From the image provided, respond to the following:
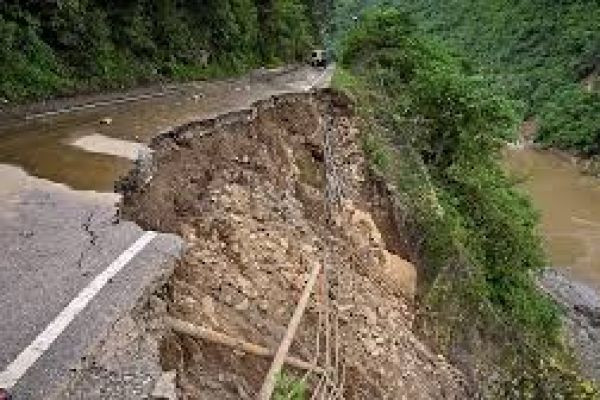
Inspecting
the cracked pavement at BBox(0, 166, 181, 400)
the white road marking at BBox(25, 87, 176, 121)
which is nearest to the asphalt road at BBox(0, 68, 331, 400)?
the cracked pavement at BBox(0, 166, 181, 400)

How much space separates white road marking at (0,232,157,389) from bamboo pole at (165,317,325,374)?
71 centimetres

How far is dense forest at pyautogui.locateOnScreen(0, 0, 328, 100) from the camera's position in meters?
21.0

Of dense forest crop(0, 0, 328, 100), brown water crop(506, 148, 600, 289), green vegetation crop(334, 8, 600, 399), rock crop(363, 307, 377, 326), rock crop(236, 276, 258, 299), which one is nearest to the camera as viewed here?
rock crop(236, 276, 258, 299)

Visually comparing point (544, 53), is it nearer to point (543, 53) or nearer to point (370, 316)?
point (543, 53)

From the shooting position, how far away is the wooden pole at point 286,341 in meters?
7.34

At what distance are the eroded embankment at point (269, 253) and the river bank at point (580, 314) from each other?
9507mm

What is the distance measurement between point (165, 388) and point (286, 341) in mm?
2236

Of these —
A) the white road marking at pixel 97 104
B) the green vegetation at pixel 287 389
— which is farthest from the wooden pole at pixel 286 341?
the white road marking at pixel 97 104

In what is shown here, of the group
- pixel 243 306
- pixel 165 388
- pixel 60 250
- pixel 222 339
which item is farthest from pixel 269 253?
pixel 165 388

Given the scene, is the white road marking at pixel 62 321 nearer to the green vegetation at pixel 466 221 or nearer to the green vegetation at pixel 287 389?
the green vegetation at pixel 287 389

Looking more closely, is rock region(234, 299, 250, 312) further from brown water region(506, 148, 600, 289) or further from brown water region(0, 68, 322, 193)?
brown water region(506, 148, 600, 289)

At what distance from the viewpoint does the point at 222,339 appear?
7.89 m

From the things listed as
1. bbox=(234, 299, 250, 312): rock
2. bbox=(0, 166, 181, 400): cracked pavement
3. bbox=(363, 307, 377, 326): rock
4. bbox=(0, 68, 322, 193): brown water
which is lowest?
bbox=(363, 307, 377, 326): rock

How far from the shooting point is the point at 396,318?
40.8ft
